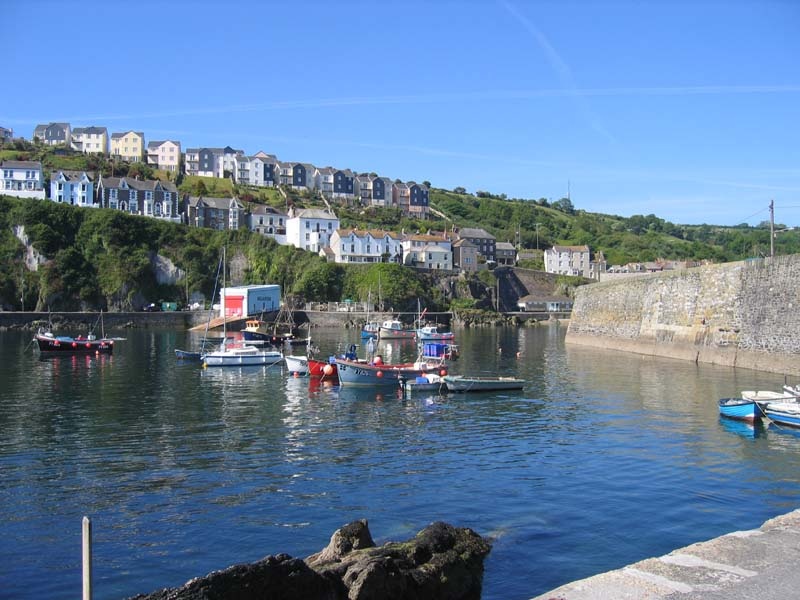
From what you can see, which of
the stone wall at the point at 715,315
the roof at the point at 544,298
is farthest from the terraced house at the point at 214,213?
the stone wall at the point at 715,315

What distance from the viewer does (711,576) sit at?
10148 mm

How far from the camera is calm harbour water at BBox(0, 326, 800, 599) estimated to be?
14.0 metres

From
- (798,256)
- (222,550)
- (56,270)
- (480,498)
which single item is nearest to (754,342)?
(798,256)

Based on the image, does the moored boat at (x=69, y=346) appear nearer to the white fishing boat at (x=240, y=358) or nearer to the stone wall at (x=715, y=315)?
the white fishing boat at (x=240, y=358)

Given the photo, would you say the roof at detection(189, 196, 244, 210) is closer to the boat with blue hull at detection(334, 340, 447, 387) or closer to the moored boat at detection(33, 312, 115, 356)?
the moored boat at detection(33, 312, 115, 356)

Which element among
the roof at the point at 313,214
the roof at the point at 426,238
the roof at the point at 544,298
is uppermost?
the roof at the point at 313,214

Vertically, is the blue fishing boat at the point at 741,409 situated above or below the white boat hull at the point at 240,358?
below

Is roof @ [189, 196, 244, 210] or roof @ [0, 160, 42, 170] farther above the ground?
roof @ [0, 160, 42, 170]

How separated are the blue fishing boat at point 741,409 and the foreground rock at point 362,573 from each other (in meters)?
17.2

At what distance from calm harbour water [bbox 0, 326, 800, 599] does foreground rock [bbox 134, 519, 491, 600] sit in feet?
2.83

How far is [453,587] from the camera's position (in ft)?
37.6

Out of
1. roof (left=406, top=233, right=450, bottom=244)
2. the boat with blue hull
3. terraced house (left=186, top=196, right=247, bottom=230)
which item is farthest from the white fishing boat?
roof (left=406, top=233, right=450, bottom=244)

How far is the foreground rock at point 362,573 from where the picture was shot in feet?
28.9

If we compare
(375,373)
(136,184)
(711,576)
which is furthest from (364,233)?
(711,576)
